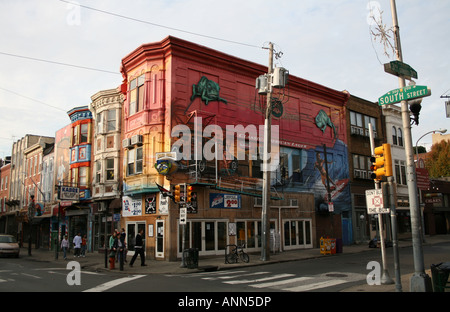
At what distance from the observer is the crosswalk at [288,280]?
12.0 metres

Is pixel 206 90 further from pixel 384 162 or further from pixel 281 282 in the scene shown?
pixel 384 162

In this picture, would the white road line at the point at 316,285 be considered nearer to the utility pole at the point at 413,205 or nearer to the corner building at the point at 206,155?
the utility pole at the point at 413,205

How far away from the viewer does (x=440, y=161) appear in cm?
5541

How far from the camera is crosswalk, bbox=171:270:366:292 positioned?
11984mm

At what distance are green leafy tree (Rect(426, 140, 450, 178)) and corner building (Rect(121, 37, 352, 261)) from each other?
113 feet

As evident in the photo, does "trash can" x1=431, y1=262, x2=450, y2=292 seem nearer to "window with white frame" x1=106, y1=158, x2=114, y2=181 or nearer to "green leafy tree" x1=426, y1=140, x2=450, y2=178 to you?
"window with white frame" x1=106, y1=158, x2=114, y2=181

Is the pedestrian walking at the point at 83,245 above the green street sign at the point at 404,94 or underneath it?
underneath

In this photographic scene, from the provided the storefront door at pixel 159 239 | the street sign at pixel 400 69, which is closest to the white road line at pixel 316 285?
the street sign at pixel 400 69

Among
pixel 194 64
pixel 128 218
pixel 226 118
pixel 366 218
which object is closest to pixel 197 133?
pixel 226 118

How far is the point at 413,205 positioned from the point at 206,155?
1461 centimetres

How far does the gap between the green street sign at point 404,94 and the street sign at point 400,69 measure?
0.52 m

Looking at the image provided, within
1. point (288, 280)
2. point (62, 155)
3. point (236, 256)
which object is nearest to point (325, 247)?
point (236, 256)

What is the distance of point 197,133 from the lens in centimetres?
2292
